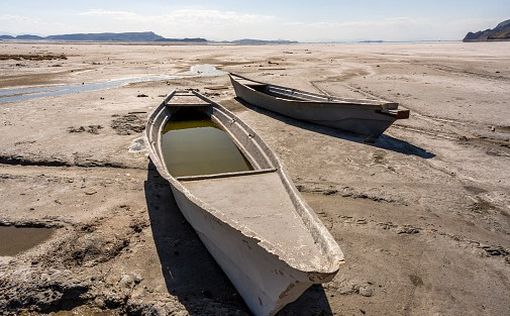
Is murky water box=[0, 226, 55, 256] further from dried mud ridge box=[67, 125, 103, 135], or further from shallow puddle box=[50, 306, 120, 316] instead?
dried mud ridge box=[67, 125, 103, 135]

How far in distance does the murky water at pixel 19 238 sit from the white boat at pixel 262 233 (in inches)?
93.0

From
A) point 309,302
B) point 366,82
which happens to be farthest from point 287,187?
point 366,82

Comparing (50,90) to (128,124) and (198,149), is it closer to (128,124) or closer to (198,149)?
(128,124)

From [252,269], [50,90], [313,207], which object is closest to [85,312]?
[252,269]

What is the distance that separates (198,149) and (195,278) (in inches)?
223

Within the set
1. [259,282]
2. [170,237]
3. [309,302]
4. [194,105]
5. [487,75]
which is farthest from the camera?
[487,75]

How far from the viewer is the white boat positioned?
354cm

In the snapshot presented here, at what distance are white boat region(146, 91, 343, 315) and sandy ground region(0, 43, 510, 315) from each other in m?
0.57

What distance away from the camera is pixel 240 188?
20.2 ft

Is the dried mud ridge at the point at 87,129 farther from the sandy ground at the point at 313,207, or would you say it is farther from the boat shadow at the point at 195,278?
the boat shadow at the point at 195,278

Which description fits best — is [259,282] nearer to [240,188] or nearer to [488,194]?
[240,188]

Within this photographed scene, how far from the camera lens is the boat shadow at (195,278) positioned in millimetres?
4375

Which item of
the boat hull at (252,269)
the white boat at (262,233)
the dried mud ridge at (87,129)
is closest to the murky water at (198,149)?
the white boat at (262,233)

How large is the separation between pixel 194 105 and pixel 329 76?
16414mm
